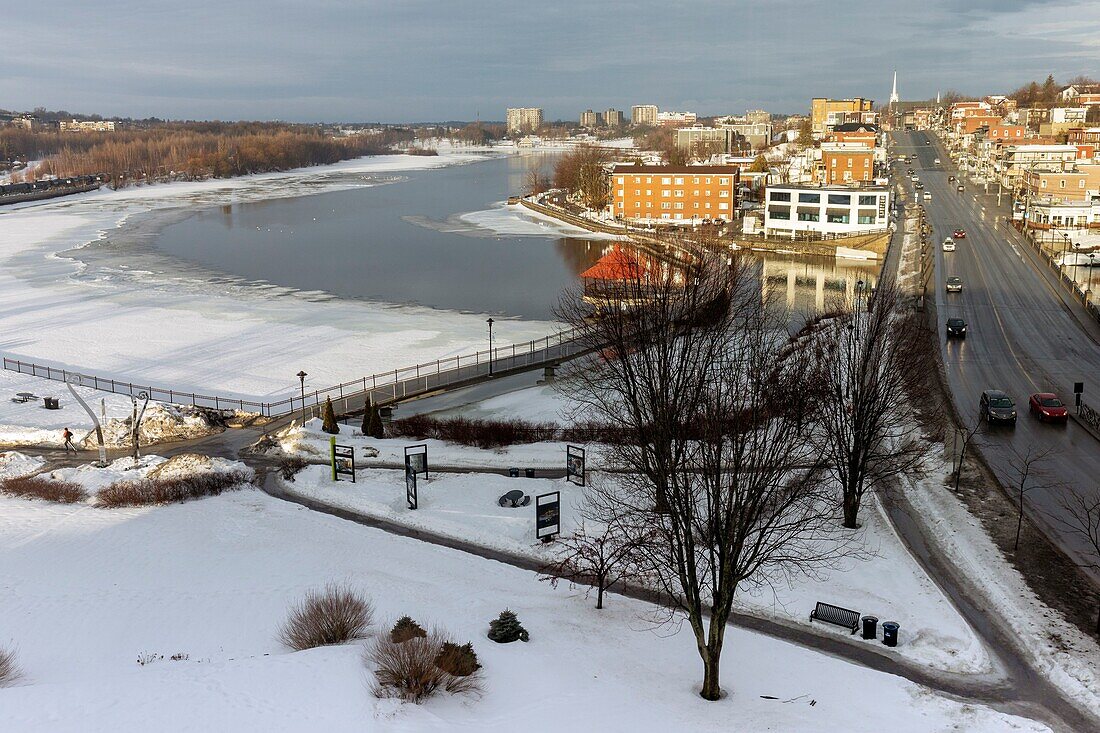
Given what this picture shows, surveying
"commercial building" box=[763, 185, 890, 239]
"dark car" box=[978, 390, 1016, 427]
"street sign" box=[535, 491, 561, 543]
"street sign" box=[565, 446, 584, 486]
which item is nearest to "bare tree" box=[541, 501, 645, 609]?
"street sign" box=[535, 491, 561, 543]

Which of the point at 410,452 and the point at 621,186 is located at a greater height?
the point at 621,186

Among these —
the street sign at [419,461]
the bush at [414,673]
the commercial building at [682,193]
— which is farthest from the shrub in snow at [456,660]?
the commercial building at [682,193]

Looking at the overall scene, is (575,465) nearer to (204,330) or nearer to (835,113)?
(204,330)

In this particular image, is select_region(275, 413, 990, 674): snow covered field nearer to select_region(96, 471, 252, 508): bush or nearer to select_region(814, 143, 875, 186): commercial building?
select_region(96, 471, 252, 508): bush

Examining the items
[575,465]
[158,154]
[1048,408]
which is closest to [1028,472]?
[1048,408]

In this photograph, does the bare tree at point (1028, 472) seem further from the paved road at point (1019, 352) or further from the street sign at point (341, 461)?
the street sign at point (341, 461)

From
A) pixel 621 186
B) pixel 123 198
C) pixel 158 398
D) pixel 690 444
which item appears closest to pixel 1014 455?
pixel 690 444

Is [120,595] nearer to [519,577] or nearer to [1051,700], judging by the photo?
[519,577]
